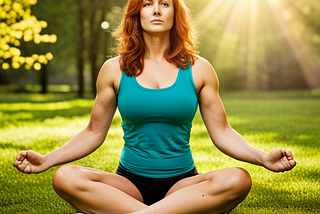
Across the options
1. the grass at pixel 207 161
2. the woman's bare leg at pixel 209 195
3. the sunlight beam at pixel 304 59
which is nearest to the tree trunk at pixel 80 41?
the grass at pixel 207 161

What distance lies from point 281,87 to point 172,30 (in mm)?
29994

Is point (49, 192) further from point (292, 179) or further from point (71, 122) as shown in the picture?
point (71, 122)

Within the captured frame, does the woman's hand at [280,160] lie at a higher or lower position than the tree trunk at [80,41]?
higher

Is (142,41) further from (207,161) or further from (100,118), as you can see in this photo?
(207,161)

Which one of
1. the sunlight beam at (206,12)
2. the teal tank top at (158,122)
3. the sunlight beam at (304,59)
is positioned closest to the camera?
the teal tank top at (158,122)

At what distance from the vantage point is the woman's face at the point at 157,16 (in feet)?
9.66

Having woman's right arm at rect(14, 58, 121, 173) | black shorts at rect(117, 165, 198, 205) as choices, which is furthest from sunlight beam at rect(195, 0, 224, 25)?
black shorts at rect(117, 165, 198, 205)

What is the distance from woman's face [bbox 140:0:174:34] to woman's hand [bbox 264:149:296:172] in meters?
1.19

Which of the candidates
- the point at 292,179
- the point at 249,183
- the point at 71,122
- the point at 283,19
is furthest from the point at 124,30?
the point at 283,19

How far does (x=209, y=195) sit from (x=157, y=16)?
1.32 metres

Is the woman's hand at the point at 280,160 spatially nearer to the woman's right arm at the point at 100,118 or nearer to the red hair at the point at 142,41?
the red hair at the point at 142,41

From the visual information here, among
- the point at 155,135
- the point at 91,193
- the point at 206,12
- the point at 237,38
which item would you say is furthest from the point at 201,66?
the point at 237,38

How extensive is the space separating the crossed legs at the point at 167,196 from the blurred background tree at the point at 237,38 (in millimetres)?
19404

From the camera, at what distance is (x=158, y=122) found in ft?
9.37
